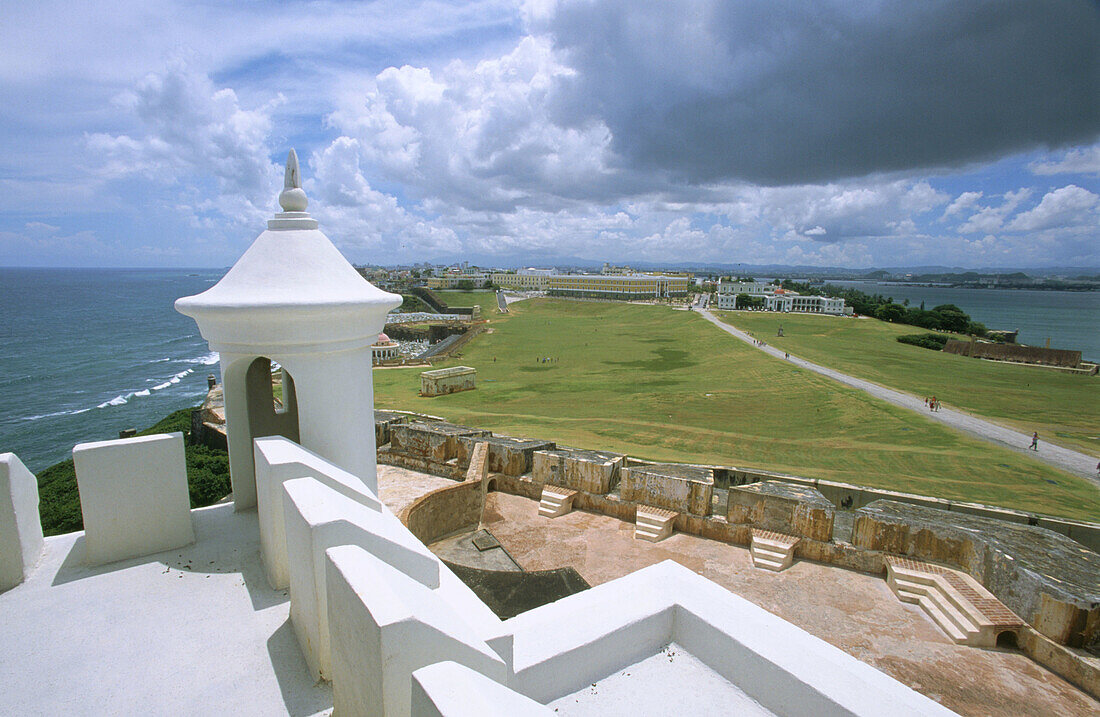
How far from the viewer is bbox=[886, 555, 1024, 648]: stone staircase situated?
7.93m

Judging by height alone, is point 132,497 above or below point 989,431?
above

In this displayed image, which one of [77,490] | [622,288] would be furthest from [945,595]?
[622,288]

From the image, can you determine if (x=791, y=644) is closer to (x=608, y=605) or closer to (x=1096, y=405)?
(x=608, y=605)

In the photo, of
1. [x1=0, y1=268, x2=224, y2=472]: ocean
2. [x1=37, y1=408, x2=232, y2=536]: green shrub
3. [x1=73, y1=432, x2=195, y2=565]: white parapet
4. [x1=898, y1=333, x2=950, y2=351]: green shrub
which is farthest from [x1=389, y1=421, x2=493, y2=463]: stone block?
[x1=898, y1=333, x2=950, y2=351]: green shrub

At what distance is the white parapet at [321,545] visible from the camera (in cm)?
304

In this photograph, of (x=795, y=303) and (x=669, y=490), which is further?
(x=795, y=303)

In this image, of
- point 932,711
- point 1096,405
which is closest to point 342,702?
point 932,711

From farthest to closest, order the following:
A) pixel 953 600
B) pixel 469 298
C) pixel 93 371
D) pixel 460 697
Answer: pixel 469 298 < pixel 93 371 < pixel 953 600 < pixel 460 697

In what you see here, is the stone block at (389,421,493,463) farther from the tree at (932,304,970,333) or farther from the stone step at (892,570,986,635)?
the tree at (932,304,970,333)

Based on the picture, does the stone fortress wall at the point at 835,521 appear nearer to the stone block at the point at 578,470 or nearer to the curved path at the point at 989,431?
the stone block at the point at 578,470

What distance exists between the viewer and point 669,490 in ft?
38.1

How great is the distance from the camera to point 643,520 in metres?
11.3

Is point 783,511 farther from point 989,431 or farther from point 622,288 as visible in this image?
point 622,288

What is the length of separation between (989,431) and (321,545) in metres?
35.1
